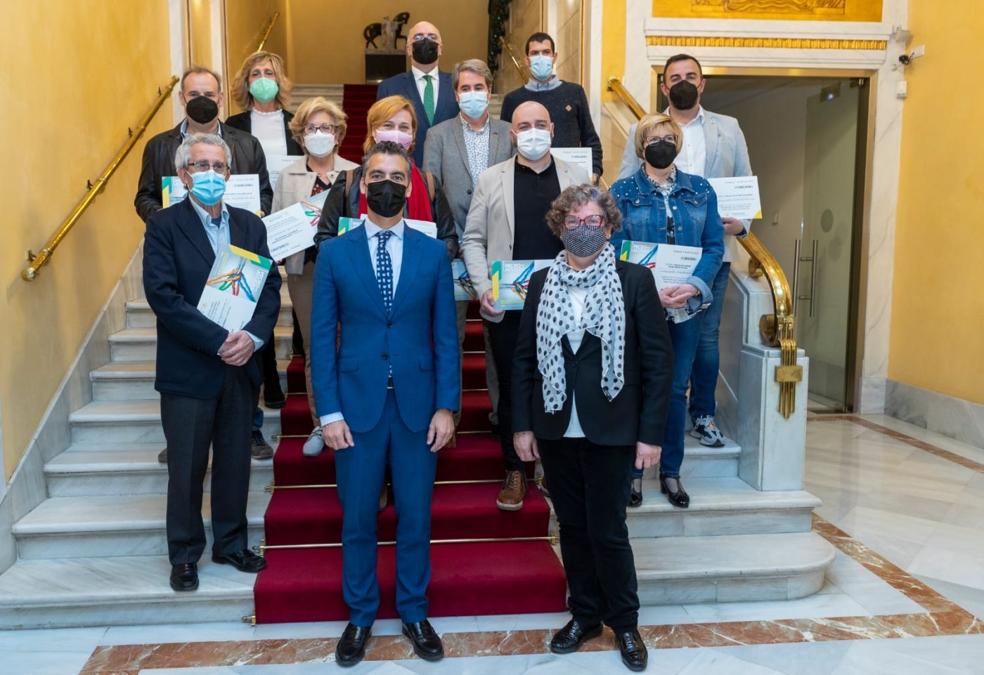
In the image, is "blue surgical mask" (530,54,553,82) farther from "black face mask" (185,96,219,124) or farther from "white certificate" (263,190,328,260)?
"black face mask" (185,96,219,124)

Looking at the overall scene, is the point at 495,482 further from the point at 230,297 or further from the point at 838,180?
the point at 838,180

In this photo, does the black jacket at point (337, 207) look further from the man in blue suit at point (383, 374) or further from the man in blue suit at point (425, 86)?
the man in blue suit at point (425, 86)

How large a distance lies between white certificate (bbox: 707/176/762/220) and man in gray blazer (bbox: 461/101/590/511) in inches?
30.0

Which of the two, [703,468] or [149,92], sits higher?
[149,92]

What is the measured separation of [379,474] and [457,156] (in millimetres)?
1639

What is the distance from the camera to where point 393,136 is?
362cm

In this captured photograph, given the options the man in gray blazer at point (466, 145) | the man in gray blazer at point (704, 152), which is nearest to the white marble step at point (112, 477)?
the man in gray blazer at point (466, 145)

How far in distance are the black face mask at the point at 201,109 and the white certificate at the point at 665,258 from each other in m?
1.99

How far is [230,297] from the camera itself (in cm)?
329

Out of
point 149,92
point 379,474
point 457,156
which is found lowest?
point 379,474

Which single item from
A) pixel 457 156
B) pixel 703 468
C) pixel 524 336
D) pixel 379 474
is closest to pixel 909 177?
pixel 703 468

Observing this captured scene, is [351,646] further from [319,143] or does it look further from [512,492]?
[319,143]

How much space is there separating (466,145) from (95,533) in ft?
8.09

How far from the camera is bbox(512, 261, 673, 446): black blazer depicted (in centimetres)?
293
